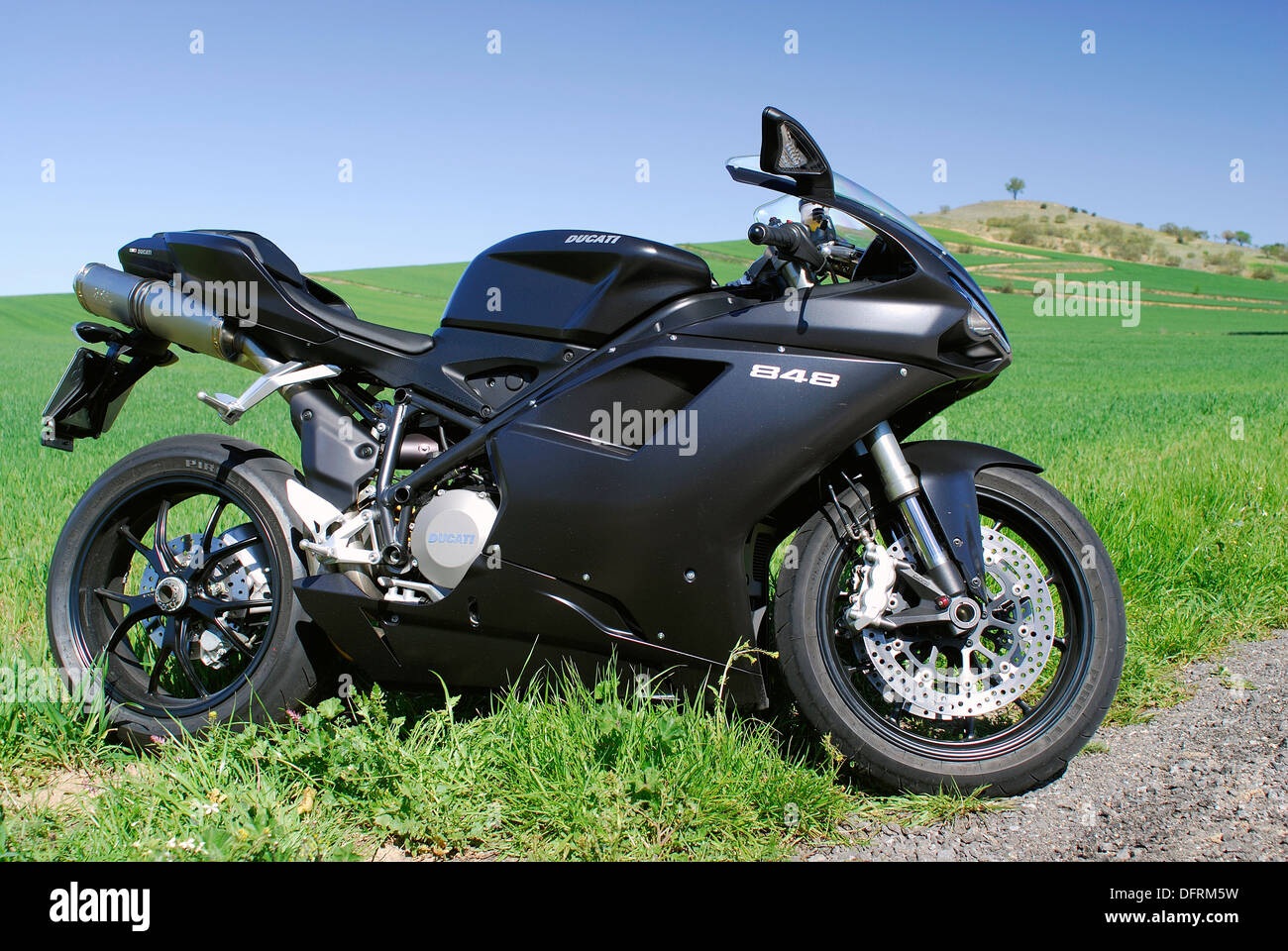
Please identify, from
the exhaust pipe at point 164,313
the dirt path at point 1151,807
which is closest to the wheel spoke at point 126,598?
the exhaust pipe at point 164,313

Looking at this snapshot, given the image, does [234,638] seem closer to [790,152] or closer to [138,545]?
[138,545]

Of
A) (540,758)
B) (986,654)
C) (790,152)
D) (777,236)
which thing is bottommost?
(540,758)

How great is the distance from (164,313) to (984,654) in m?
2.96

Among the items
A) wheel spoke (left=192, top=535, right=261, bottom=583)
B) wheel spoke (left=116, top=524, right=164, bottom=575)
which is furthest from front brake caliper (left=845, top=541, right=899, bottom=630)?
wheel spoke (left=116, top=524, right=164, bottom=575)

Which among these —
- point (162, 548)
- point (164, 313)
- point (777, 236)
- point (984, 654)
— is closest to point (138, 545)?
→ point (162, 548)

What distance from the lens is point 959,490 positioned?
272cm

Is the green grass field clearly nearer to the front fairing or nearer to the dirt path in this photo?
the dirt path

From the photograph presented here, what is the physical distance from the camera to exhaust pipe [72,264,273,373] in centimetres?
328

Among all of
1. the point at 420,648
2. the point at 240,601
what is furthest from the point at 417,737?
the point at 240,601

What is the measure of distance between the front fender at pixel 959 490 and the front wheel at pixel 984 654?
0.05 metres

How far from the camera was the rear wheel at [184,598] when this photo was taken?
3.09 m

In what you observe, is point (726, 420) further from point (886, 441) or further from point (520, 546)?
point (520, 546)

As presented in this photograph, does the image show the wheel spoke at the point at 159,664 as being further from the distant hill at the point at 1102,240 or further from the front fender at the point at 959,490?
the distant hill at the point at 1102,240

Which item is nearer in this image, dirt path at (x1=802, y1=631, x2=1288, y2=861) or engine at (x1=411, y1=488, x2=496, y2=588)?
dirt path at (x1=802, y1=631, x2=1288, y2=861)
